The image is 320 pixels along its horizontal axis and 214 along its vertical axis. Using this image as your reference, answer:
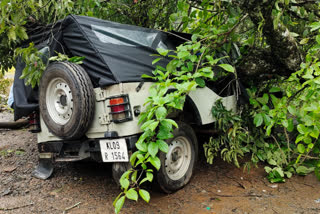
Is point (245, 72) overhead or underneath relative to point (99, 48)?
underneath

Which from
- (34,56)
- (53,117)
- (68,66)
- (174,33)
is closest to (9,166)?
(53,117)

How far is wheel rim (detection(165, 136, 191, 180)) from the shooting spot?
300 cm

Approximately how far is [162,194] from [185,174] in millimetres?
390

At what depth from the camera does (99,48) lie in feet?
8.79

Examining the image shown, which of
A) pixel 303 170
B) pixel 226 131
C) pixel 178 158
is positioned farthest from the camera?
pixel 226 131

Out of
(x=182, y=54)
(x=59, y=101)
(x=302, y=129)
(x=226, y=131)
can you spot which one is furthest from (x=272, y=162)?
(x=59, y=101)

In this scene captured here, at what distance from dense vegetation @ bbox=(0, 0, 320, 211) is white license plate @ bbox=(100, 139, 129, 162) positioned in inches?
5.8

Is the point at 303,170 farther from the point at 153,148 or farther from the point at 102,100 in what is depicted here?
the point at 102,100

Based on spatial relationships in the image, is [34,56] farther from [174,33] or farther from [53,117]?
[174,33]

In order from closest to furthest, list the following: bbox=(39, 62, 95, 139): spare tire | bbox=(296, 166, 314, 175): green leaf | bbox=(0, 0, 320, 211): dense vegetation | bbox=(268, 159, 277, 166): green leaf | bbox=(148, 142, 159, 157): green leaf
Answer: bbox=(148, 142, 159, 157): green leaf < bbox=(0, 0, 320, 211): dense vegetation < bbox=(39, 62, 95, 139): spare tire < bbox=(296, 166, 314, 175): green leaf < bbox=(268, 159, 277, 166): green leaf

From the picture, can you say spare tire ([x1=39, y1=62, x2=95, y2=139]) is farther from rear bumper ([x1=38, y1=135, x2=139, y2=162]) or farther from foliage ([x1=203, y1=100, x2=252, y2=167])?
foliage ([x1=203, y1=100, x2=252, y2=167])

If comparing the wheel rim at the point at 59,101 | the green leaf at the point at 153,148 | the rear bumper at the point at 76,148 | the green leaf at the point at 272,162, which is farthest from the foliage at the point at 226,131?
the wheel rim at the point at 59,101

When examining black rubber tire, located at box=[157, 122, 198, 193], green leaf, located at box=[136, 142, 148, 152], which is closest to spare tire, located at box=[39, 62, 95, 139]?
green leaf, located at box=[136, 142, 148, 152]

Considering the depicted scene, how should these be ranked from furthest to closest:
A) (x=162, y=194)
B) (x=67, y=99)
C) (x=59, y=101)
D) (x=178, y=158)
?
(x=178, y=158) < (x=162, y=194) < (x=59, y=101) < (x=67, y=99)
